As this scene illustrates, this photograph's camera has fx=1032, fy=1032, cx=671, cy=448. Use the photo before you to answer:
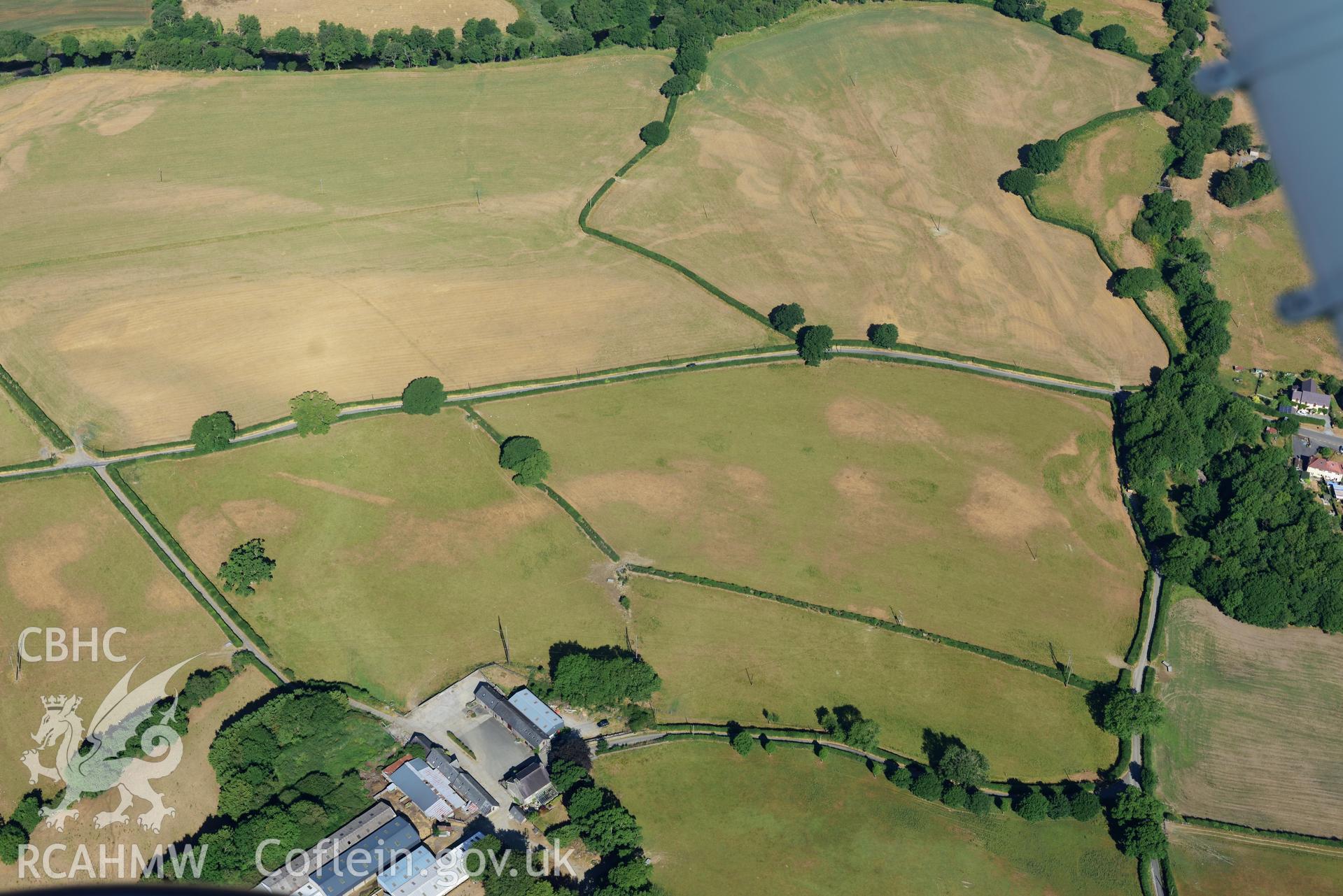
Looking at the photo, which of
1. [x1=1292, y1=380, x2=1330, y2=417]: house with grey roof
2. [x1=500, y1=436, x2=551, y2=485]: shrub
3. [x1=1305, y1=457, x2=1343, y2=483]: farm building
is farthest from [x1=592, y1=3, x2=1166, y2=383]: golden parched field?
[x1=500, y1=436, x2=551, y2=485]: shrub

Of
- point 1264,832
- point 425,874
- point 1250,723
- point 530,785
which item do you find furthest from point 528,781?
point 1250,723

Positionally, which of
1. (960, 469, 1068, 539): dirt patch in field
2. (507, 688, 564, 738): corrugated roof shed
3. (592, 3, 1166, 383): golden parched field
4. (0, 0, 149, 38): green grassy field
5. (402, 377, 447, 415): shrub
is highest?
(0, 0, 149, 38): green grassy field

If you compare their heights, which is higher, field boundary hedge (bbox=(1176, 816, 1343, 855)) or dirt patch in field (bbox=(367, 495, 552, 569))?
dirt patch in field (bbox=(367, 495, 552, 569))

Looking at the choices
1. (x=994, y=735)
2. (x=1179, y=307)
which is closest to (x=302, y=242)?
(x=994, y=735)

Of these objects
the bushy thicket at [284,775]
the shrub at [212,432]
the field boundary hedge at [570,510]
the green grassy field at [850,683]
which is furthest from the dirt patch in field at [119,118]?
the green grassy field at [850,683]

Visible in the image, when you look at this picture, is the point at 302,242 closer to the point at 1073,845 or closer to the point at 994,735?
the point at 994,735

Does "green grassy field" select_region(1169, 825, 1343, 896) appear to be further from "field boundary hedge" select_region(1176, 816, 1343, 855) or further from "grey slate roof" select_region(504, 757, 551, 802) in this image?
"grey slate roof" select_region(504, 757, 551, 802)

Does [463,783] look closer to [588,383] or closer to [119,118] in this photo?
[588,383]
